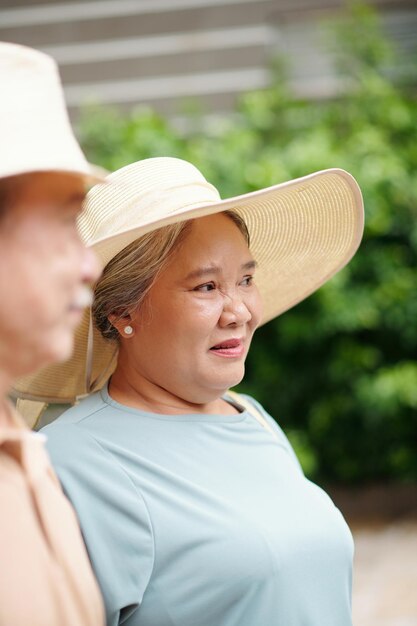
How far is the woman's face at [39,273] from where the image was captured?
114cm

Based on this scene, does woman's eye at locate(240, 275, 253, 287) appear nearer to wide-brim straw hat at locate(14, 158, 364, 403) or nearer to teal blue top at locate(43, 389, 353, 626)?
wide-brim straw hat at locate(14, 158, 364, 403)

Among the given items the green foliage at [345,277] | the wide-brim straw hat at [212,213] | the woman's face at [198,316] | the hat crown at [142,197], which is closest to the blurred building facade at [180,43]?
the green foliage at [345,277]

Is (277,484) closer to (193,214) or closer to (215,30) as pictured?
(193,214)

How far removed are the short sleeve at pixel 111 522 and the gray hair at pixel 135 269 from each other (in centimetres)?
37

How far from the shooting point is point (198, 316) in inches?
80.3

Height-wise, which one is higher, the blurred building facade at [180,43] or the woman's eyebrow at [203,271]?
the woman's eyebrow at [203,271]

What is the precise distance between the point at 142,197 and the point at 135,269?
0.48ft

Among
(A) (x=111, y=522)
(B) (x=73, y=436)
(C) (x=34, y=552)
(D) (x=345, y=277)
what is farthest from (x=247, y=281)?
(D) (x=345, y=277)

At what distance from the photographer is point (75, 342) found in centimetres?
234

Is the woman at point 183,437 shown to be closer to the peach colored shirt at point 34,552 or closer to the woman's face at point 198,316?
the woman's face at point 198,316

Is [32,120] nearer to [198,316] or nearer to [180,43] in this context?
[198,316]

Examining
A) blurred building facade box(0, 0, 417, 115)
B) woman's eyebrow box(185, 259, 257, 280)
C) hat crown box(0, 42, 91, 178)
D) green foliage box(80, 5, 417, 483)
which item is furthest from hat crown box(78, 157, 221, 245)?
blurred building facade box(0, 0, 417, 115)

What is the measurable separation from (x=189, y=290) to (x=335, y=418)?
4.53 meters

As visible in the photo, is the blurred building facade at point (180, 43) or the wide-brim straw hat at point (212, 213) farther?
the blurred building facade at point (180, 43)
